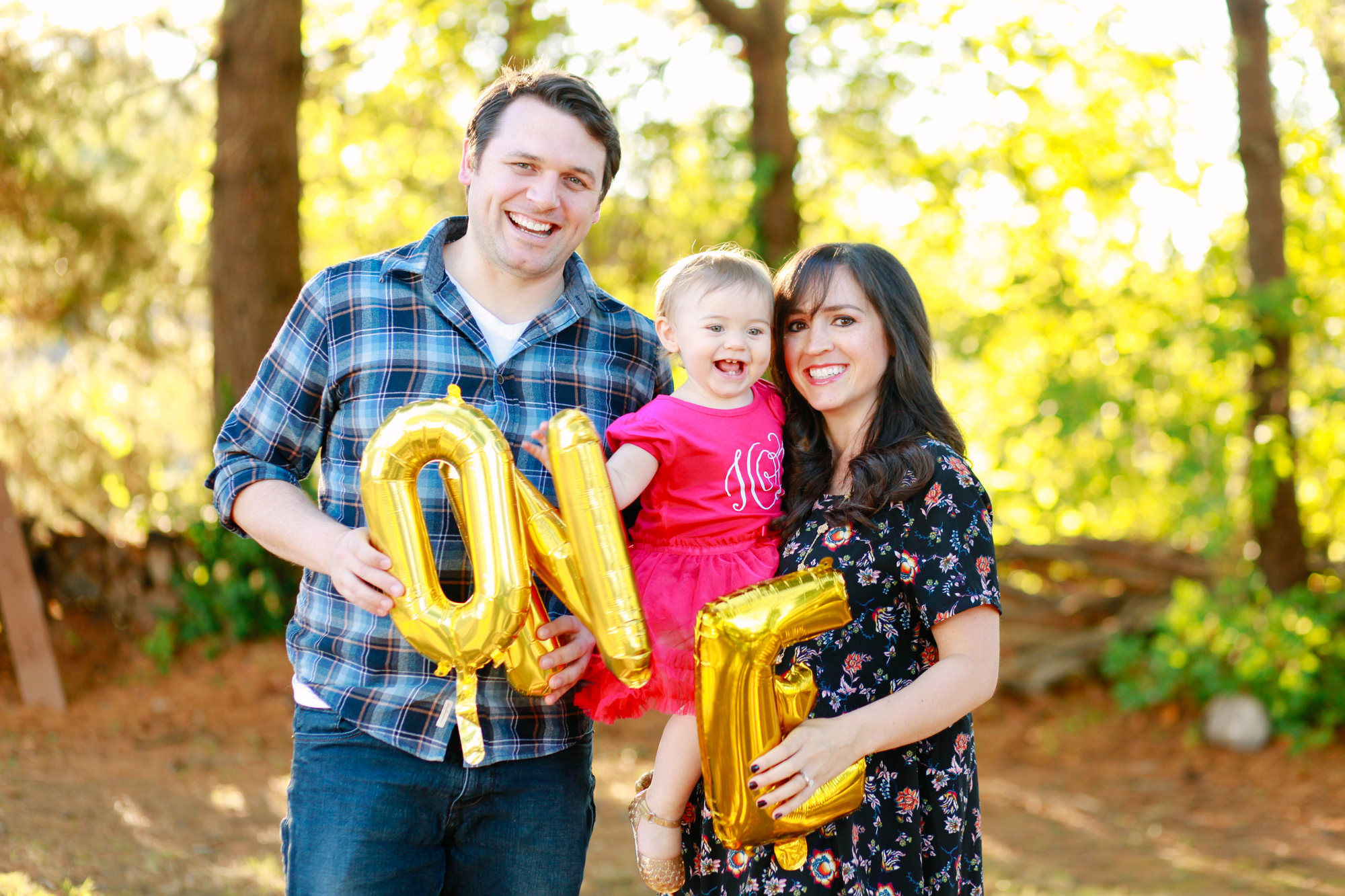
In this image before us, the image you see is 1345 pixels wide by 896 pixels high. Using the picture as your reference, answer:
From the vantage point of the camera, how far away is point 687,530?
87.6 inches

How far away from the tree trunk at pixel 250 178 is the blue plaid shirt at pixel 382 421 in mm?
5310

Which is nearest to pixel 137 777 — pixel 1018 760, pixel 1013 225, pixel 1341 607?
pixel 1018 760

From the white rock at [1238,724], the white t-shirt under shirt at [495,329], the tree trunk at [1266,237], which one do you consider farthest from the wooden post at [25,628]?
the tree trunk at [1266,237]

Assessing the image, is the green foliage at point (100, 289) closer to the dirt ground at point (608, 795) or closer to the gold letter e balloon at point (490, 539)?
the dirt ground at point (608, 795)

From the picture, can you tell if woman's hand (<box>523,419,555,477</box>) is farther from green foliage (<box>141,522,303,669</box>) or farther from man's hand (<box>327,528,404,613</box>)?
green foliage (<box>141,522,303,669</box>)

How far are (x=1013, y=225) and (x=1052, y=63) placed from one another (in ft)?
4.32

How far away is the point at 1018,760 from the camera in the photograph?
7281mm

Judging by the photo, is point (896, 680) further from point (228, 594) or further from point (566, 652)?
point (228, 594)

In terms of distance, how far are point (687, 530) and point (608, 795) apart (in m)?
4.33

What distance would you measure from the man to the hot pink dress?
159 millimetres

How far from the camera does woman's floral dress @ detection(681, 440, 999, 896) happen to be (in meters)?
2.07

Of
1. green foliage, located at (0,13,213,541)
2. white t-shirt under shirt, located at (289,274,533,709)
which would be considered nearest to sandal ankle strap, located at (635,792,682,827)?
white t-shirt under shirt, located at (289,274,533,709)

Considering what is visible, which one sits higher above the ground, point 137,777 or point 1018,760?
point 137,777

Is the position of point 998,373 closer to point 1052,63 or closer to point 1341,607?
point 1052,63
